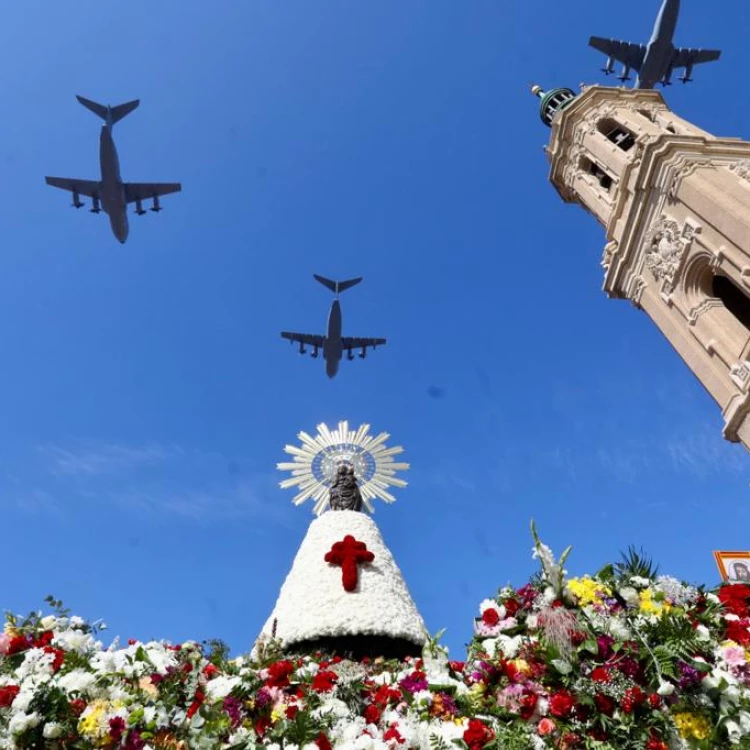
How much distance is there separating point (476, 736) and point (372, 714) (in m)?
1.21

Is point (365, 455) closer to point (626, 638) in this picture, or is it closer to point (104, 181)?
point (626, 638)

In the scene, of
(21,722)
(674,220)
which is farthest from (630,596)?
(674,220)

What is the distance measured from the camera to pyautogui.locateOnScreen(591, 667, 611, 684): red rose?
5223mm

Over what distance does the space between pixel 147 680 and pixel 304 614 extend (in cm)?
421

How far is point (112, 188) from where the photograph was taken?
33.0 m

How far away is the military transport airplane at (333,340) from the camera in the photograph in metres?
39.7

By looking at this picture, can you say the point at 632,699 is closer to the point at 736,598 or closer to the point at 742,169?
the point at 736,598

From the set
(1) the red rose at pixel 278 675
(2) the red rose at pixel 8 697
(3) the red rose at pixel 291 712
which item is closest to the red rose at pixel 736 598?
(3) the red rose at pixel 291 712

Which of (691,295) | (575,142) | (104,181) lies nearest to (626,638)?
(691,295)

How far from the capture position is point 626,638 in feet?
18.0

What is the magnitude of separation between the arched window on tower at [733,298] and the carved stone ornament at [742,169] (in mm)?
3889

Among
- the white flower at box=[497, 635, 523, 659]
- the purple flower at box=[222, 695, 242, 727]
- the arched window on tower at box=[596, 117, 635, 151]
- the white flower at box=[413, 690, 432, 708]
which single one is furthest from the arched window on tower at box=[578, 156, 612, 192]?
the purple flower at box=[222, 695, 242, 727]

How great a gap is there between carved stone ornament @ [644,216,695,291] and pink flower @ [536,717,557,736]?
2044 centimetres

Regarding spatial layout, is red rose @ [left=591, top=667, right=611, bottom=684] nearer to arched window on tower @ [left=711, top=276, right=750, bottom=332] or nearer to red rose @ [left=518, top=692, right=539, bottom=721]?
red rose @ [left=518, top=692, right=539, bottom=721]
